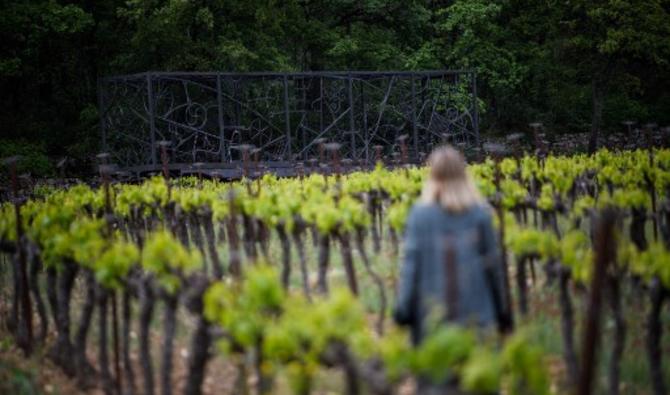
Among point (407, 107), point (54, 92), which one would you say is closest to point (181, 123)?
point (407, 107)

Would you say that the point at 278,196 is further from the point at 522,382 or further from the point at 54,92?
the point at 54,92

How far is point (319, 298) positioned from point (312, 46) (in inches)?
957

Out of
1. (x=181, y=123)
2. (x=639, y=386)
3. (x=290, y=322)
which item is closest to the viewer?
(x=290, y=322)

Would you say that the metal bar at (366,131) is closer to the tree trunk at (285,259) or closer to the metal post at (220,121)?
the metal post at (220,121)

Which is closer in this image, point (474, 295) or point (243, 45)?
point (474, 295)

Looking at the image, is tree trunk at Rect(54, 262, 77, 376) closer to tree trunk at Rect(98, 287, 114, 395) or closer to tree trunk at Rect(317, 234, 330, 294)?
tree trunk at Rect(98, 287, 114, 395)

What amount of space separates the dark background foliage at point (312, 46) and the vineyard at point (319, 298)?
13319mm

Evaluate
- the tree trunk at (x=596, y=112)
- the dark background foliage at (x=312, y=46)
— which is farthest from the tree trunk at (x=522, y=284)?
the tree trunk at (x=596, y=112)

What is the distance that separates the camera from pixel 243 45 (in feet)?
85.5

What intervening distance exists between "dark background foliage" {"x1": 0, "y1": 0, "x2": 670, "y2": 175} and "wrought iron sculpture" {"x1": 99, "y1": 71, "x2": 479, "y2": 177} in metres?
1.73

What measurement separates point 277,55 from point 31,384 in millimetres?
20469

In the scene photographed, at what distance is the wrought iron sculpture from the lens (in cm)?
2148

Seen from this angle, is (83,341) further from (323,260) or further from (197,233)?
(197,233)

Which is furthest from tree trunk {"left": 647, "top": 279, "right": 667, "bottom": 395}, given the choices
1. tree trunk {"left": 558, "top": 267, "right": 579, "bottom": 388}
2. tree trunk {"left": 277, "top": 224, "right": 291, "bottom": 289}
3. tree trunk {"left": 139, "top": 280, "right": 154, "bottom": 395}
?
tree trunk {"left": 139, "top": 280, "right": 154, "bottom": 395}
